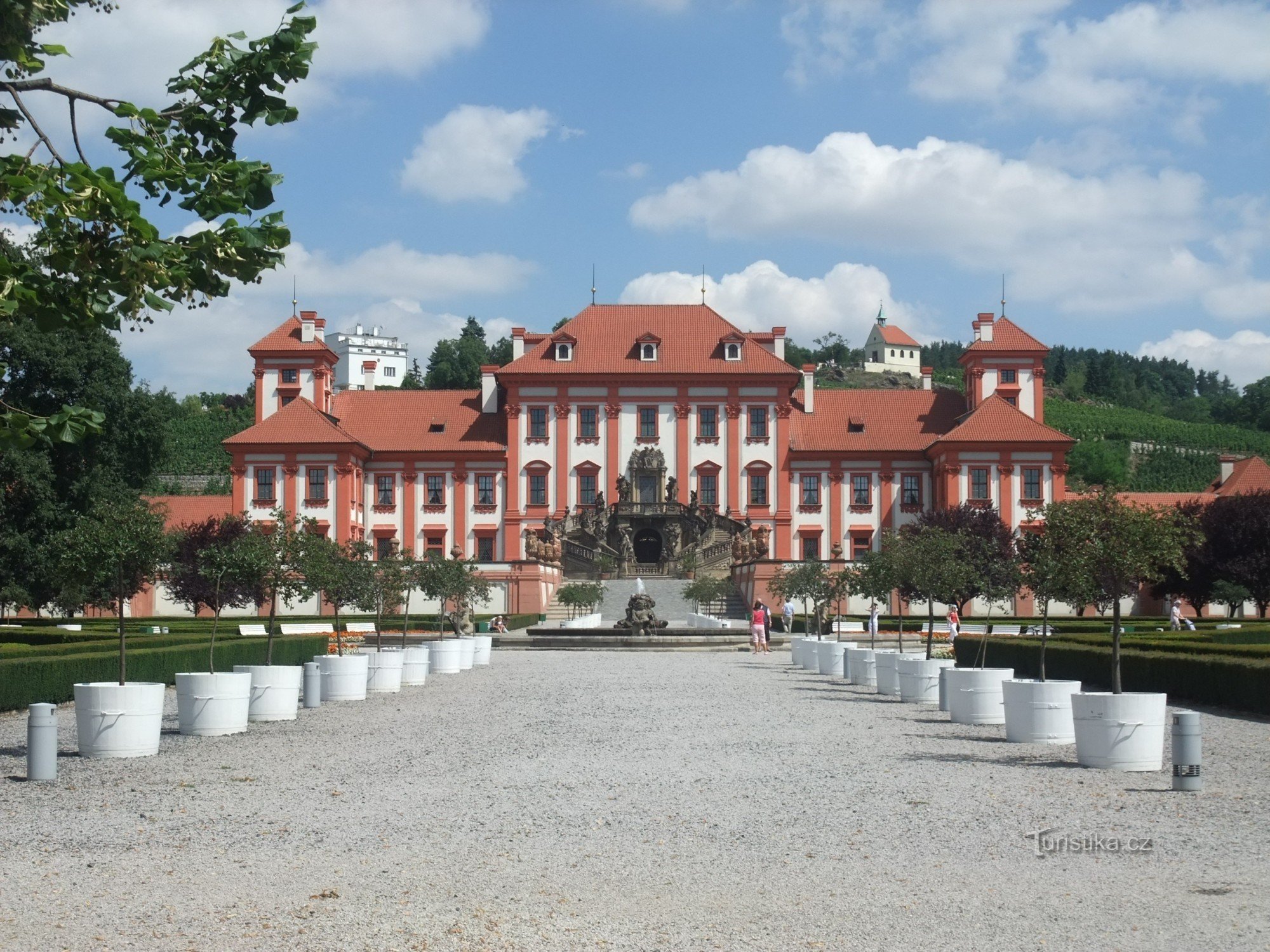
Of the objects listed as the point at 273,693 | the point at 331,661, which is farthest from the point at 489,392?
the point at 273,693

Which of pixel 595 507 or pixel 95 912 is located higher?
pixel 595 507

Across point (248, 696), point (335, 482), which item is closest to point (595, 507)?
point (335, 482)

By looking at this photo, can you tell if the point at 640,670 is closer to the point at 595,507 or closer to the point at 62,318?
the point at 62,318

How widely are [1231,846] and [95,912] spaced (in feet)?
20.7

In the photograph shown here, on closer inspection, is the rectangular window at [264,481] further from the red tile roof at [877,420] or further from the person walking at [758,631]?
the person walking at [758,631]

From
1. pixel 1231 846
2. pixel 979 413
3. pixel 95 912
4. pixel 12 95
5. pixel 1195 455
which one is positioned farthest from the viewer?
pixel 1195 455

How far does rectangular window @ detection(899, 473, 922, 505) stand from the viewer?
62812 millimetres

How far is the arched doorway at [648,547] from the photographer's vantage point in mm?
61594

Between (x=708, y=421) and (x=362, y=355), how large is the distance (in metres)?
91.6

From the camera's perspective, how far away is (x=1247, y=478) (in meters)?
64.1

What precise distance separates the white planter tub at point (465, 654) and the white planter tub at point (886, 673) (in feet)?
29.4

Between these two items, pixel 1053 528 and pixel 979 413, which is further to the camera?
pixel 979 413

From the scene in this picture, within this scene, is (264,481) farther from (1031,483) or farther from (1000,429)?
(1031,483)

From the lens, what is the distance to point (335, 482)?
6047 centimetres
